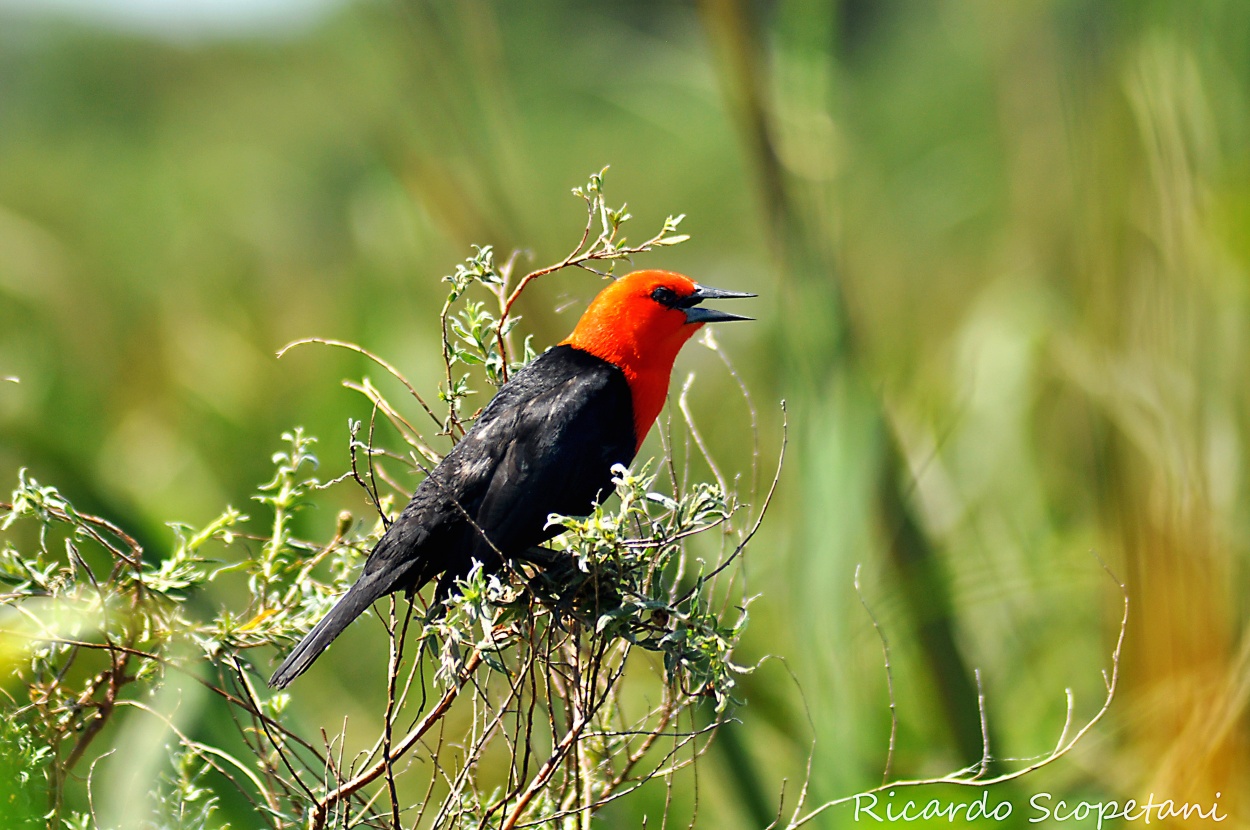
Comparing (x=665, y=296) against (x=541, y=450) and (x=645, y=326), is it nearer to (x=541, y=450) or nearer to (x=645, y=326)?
(x=645, y=326)

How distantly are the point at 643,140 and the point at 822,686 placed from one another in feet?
53.3

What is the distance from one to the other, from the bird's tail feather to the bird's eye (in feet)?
3.80

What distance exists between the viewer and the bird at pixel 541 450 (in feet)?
7.96

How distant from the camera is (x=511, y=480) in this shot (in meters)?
2.60

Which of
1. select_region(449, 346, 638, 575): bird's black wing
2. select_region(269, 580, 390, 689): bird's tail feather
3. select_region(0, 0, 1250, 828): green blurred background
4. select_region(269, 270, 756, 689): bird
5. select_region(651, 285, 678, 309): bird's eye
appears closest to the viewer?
select_region(269, 580, 390, 689): bird's tail feather

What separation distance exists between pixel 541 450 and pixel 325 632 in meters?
0.66

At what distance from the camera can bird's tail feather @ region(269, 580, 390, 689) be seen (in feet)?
7.26

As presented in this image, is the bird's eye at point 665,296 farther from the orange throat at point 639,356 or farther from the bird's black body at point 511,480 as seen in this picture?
the bird's black body at point 511,480
